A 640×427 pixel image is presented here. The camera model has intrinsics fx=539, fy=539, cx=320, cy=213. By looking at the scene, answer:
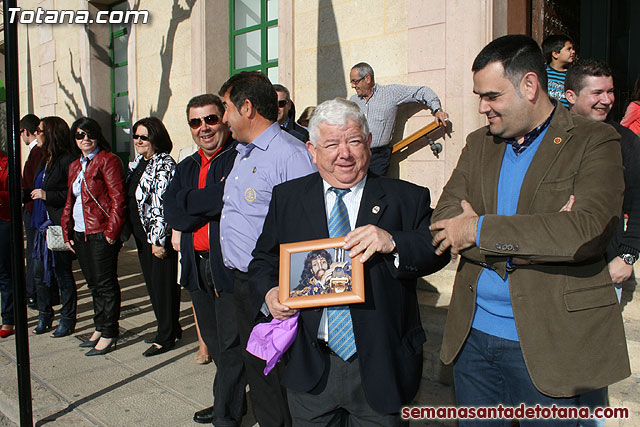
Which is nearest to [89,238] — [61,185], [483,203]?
[61,185]

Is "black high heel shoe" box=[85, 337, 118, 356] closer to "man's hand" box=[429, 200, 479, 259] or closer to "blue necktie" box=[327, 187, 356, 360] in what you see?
"blue necktie" box=[327, 187, 356, 360]

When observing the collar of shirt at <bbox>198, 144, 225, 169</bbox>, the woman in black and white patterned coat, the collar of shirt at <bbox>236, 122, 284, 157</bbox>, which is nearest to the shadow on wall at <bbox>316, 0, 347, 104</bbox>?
the woman in black and white patterned coat

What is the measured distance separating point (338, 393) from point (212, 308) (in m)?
1.89

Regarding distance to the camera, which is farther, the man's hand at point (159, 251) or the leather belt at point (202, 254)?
the man's hand at point (159, 251)

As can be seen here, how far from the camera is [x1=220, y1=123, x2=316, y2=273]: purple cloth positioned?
3051 millimetres

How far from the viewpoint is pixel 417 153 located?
6250mm

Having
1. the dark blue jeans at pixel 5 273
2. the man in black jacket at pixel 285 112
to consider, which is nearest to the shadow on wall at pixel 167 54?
the dark blue jeans at pixel 5 273

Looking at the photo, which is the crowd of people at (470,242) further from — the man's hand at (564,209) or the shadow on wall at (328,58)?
the shadow on wall at (328,58)

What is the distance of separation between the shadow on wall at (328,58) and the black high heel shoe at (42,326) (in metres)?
4.26

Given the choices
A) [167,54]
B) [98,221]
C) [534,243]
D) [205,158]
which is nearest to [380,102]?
[205,158]

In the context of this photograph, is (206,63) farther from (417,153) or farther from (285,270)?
(285,270)

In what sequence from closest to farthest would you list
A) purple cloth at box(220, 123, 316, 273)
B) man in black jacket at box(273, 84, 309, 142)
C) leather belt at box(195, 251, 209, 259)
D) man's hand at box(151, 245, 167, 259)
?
purple cloth at box(220, 123, 316, 273) → leather belt at box(195, 251, 209, 259) → man in black jacket at box(273, 84, 309, 142) → man's hand at box(151, 245, 167, 259)

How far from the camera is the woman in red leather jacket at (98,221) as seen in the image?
16.7 ft

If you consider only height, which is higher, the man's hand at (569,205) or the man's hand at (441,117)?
the man's hand at (441,117)
